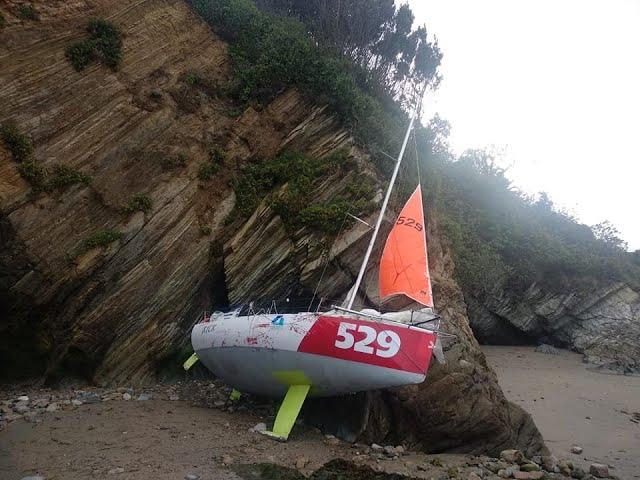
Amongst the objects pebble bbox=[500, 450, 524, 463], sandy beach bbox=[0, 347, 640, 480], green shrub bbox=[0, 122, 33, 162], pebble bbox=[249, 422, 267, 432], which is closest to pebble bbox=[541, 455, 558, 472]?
pebble bbox=[500, 450, 524, 463]

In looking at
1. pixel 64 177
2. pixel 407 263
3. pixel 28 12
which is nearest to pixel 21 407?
pixel 64 177

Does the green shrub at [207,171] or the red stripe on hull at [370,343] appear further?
the green shrub at [207,171]

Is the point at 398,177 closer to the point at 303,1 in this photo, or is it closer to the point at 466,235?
the point at 466,235

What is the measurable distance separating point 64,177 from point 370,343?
28.7 ft

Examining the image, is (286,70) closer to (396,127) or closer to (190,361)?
(396,127)

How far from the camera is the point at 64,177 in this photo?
11906mm

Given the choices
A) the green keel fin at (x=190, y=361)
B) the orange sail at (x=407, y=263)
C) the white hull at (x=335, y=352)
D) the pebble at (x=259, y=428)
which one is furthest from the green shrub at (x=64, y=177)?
the orange sail at (x=407, y=263)

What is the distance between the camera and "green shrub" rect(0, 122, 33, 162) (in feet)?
38.1

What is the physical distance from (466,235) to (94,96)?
1807 cm

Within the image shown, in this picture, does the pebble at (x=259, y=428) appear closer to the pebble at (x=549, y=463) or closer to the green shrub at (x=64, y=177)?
the pebble at (x=549, y=463)

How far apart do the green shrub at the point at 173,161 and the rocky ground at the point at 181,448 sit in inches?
239

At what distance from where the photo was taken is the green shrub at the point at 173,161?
43.9 ft

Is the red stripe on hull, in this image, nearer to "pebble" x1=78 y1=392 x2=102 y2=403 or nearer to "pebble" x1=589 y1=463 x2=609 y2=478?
"pebble" x1=589 y1=463 x2=609 y2=478

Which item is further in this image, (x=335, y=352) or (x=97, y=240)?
(x=97, y=240)
